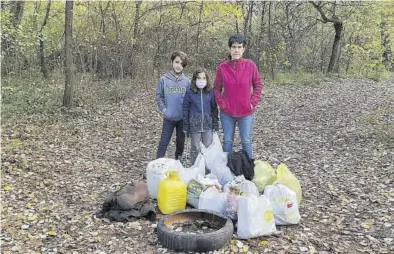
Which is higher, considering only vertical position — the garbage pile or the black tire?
the garbage pile

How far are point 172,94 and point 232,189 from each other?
6.30ft

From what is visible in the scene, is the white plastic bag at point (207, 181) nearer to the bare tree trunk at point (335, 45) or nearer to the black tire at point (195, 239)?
the black tire at point (195, 239)

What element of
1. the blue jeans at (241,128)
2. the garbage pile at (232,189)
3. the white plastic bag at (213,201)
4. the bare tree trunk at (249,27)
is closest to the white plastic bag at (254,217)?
the garbage pile at (232,189)

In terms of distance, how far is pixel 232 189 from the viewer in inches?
182

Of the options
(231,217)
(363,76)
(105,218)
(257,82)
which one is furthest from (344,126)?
(363,76)

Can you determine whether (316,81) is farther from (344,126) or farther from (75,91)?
(75,91)

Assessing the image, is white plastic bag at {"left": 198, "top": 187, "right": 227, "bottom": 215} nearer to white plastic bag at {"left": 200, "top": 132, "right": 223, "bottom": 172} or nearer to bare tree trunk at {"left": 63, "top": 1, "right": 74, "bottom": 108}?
white plastic bag at {"left": 200, "top": 132, "right": 223, "bottom": 172}

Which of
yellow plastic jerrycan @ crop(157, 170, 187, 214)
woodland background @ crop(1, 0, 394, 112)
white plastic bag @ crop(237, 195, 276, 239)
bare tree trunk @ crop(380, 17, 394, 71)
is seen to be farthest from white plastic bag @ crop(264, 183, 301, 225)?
bare tree trunk @ crop(380, 17, 394, 71)

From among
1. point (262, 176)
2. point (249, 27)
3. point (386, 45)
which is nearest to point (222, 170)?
point (262, 176)

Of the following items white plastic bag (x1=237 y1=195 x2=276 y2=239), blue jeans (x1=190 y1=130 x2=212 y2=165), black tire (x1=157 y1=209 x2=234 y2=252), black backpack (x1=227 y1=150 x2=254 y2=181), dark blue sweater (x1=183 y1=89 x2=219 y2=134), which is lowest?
black tire (x1=157 y1=209 x2=234 y2=252)

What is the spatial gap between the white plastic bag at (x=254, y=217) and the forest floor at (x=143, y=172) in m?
0.10

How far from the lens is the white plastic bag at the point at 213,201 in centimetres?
461

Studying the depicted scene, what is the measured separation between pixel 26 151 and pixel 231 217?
4221 millimetres

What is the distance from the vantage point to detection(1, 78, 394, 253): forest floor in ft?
14.0
